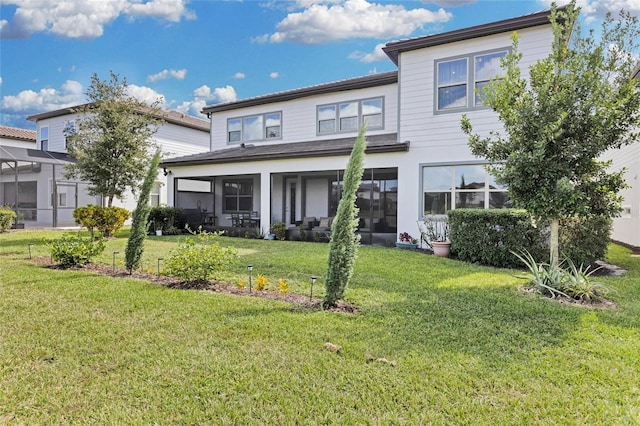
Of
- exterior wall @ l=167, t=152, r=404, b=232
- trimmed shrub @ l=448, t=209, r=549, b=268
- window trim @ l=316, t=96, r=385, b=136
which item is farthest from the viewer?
window trim @ l=316, t=96, r=385, b=136

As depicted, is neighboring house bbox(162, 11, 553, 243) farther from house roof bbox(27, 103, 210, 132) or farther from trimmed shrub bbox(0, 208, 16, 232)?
trimmed shrub bbox(0, 208, 16, 232)

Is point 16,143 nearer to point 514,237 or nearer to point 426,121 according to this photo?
point 426,121

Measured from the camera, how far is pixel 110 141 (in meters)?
12.9

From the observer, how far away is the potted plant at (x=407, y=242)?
1160 centimetres

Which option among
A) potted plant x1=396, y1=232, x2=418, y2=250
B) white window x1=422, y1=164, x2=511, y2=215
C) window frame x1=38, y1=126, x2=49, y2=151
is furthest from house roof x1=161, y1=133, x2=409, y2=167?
window frame x1=38, y1=126, x2=49, y2=151

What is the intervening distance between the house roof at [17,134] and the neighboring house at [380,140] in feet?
49.6

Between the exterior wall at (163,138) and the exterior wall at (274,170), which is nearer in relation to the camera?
the exterior wall at (274,170)

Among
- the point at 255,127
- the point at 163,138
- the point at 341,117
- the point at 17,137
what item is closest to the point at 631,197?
the point at 341,117

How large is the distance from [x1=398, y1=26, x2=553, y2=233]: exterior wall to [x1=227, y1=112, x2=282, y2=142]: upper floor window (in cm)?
667

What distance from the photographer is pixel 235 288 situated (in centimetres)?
609

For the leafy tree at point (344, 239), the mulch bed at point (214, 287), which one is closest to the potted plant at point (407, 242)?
the mulch bed at point (214, 287)

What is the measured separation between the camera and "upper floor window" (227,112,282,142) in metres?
16.7

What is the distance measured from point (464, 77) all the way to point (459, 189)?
3.37 metres

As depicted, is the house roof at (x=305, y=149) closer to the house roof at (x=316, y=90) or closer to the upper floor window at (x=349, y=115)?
the upper floor window at (x=349, y=115)
